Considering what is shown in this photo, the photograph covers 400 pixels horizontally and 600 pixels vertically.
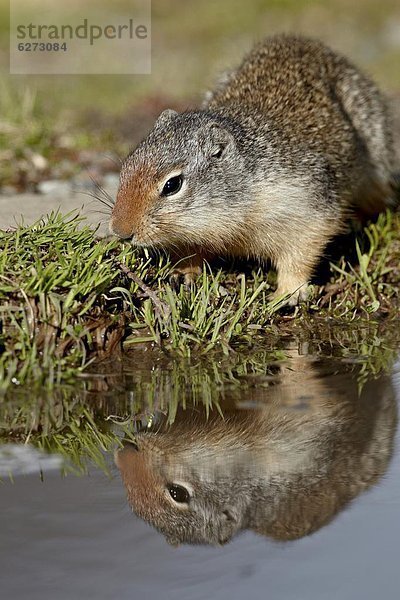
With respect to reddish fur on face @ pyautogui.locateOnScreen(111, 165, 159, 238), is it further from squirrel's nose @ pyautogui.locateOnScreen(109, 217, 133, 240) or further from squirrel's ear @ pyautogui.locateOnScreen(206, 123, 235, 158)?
squirrel's ear @ pyautogui.locateOnScreen(206, 123, 235, 158)

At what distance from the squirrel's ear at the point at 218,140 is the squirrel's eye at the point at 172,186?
1.20 feet

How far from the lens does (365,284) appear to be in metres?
7.12

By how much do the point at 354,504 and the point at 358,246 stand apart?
398cm

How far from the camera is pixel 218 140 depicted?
659cm

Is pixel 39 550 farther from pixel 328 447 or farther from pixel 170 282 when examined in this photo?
pixel 170 282

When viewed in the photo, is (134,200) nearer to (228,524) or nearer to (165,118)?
(165,118)

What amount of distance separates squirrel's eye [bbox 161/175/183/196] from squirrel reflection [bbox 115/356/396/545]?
4.95 ft

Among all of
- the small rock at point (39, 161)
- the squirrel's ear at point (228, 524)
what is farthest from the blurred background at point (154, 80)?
the squirrel's ear at point (228, 524)

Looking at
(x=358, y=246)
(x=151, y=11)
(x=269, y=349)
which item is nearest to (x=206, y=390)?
(x=269, y=349)

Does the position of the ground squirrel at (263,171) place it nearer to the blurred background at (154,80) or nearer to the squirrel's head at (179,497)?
the blurred background at (154,80)

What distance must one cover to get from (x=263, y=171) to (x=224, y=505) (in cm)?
336

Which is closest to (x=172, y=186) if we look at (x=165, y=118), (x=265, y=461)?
(x=165, y=118)

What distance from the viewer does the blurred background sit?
10638 mm

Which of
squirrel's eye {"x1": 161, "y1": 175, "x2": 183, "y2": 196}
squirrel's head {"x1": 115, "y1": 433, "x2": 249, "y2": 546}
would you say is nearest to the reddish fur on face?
squirrel's eye {"x1": 161, "y1": 175, "x2": 183, "y2": 196}
